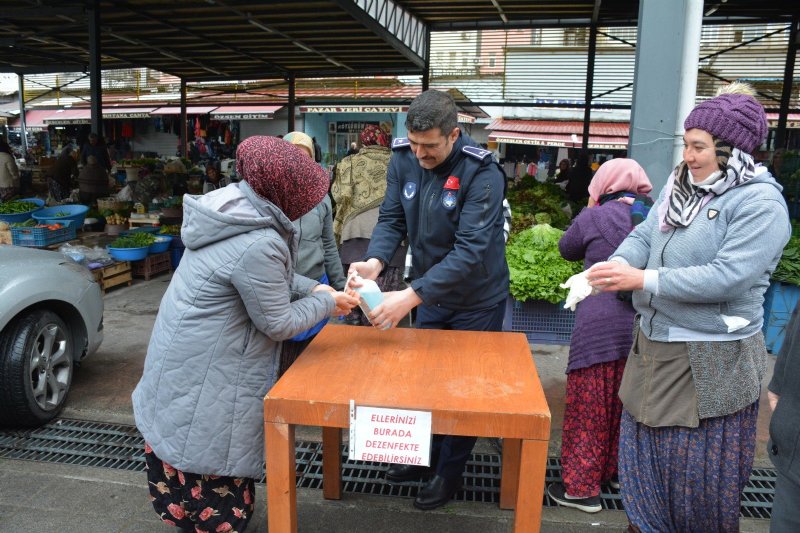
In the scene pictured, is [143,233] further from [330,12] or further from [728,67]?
[728,67]

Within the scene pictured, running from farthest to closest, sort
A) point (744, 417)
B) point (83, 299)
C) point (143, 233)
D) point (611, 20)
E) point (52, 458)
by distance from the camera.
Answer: point (611, 20) < point (143, 233) < point (83, 299) < point (52, 458) < point (744, 417)

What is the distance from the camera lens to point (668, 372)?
7.70 ft

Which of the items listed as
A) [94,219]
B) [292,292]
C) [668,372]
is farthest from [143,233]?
[668,372]

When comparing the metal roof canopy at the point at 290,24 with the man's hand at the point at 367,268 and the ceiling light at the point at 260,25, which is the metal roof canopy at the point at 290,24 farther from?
the man's hand at the point at 367,268

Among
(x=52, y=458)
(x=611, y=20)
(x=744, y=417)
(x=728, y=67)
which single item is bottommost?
(x=52, y=458)

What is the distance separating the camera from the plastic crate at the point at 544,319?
4.96 m

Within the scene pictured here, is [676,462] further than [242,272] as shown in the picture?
Yes

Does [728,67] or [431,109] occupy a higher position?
[728,67]

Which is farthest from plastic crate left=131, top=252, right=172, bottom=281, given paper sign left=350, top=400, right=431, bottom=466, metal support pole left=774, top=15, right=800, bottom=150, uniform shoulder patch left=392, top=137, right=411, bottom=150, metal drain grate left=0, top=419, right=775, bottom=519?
metal support pole left=774, top=15, right=800, bottom=150

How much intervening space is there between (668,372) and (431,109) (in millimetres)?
1405

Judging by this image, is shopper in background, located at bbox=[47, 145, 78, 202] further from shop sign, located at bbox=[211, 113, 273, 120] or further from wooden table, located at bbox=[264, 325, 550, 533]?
wooden table, located at bbox=[264, 325, 550, 533]

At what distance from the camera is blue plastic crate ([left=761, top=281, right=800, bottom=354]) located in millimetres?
5492

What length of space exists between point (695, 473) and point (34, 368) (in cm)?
372

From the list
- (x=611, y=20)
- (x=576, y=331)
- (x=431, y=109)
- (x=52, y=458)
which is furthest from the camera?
(x=611, y=20)
